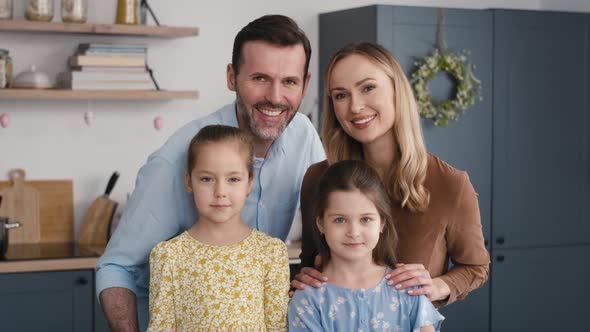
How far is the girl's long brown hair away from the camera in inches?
87.7

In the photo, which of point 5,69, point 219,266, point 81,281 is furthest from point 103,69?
point 219,266

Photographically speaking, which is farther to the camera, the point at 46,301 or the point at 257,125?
the point at 46,301

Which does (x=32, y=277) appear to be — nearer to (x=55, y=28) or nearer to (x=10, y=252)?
(x=10, y=252)

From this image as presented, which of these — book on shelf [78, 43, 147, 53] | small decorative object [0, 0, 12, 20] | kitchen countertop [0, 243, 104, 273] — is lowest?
kitchen countertop [0, 243, 104, 273]

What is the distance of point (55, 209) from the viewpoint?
441 cm

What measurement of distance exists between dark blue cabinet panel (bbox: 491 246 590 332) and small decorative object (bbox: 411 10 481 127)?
0.75 meters

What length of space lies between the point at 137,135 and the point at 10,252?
0.85 meters

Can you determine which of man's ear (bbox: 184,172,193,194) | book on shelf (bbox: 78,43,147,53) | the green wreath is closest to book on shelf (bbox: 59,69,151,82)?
book on shelf (bbox: 78,43,147,53)

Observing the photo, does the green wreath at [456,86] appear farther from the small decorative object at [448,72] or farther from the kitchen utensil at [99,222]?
the kitchen utensil at [99,222]

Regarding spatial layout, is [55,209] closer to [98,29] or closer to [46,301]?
[46,301]

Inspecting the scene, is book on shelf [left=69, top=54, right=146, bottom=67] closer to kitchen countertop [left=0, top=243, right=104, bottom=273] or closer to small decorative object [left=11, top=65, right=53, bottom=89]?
small decorative object [left=11, top=65, right=53, bottom=89]

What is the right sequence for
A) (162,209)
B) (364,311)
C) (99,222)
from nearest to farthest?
1. (364,311)
2. (162,209)
3. (99,222)

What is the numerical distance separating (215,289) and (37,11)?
233cm

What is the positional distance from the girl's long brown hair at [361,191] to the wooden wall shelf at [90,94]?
2122mm
